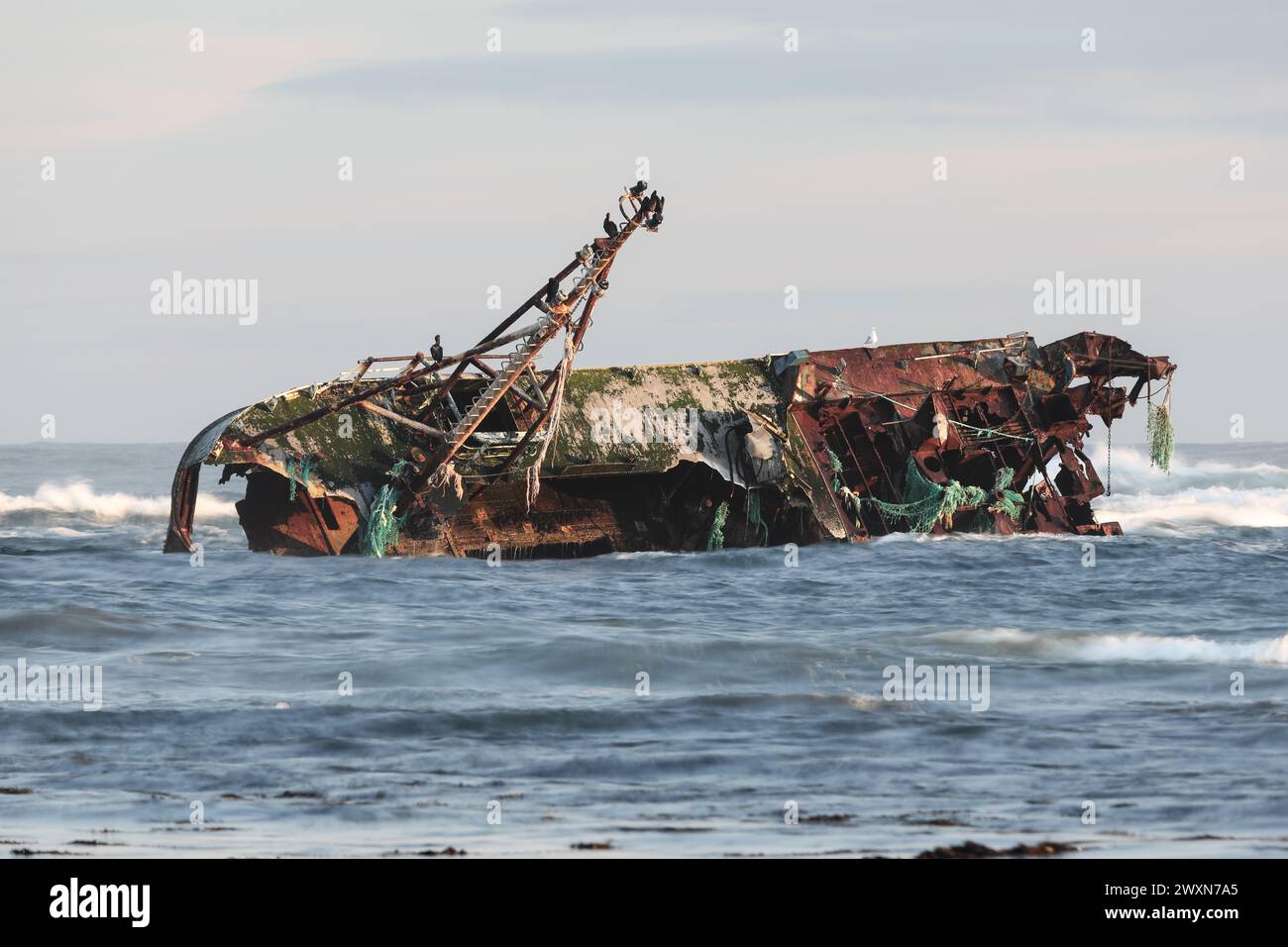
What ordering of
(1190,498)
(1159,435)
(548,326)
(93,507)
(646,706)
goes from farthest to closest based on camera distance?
(1190,498) → (93,507) → (1159,435) → (548,326) → (646,706)

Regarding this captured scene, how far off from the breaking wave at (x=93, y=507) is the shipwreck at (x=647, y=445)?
16.2 m

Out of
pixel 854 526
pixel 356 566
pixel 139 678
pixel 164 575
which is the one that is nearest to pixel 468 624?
pixel 139 678

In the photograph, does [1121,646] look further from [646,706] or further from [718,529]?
[718,529]

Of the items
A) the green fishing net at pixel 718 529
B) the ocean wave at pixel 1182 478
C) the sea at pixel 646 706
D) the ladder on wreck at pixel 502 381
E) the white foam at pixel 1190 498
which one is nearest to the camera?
the sea at pixel 646 706

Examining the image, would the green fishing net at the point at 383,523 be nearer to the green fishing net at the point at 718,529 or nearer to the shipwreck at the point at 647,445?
the shipwreck at the point at 647,445

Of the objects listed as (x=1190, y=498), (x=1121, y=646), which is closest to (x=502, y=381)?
(x=1121, y=646)

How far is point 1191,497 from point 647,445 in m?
29.5

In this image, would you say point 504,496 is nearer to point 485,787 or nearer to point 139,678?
point 139,678

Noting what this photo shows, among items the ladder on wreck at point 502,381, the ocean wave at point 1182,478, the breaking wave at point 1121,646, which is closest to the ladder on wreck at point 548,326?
the ladder on wreck at point 502,381

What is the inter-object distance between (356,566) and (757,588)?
5.65 metres

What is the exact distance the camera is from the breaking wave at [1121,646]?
15555 mm

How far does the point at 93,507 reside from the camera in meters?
44.2
